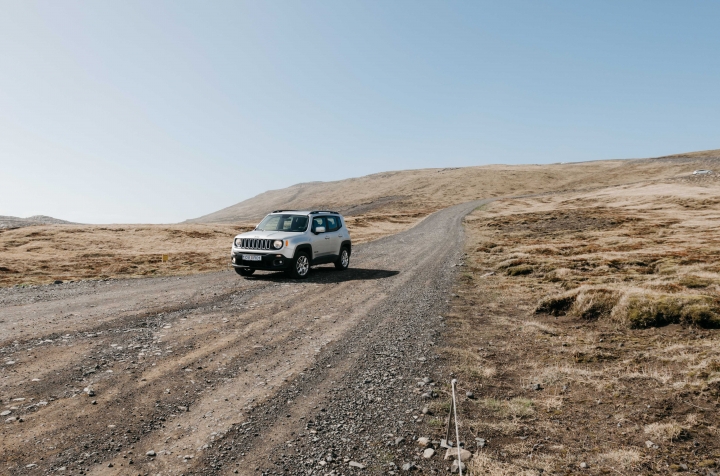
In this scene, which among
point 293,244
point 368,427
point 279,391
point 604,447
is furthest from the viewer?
point 293,244

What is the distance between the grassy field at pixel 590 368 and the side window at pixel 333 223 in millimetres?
5756

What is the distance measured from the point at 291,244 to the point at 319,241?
5.11 feet

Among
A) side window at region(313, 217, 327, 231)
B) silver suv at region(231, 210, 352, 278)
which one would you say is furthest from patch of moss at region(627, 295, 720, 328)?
side window at region(313, 217, 327, 231)

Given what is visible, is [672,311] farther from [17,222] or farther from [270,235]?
[17,222]

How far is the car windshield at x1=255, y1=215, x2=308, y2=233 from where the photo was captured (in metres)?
16.9

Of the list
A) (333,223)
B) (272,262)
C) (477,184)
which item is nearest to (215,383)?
(272,262)

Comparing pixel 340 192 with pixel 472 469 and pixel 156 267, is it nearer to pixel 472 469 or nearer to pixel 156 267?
pixel 156 267

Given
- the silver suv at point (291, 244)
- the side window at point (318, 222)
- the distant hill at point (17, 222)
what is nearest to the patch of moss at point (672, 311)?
the silver suv at point (291, 244)

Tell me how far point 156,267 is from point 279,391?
1723 cm

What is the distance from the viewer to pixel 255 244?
1608 cm

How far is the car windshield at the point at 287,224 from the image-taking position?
16891 mm

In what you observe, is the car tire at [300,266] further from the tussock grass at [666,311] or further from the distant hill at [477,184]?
the distant hill at [477,184]

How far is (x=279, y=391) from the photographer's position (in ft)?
20.3

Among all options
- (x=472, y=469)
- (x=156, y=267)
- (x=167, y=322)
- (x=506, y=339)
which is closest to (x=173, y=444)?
(x=472, y=469)
